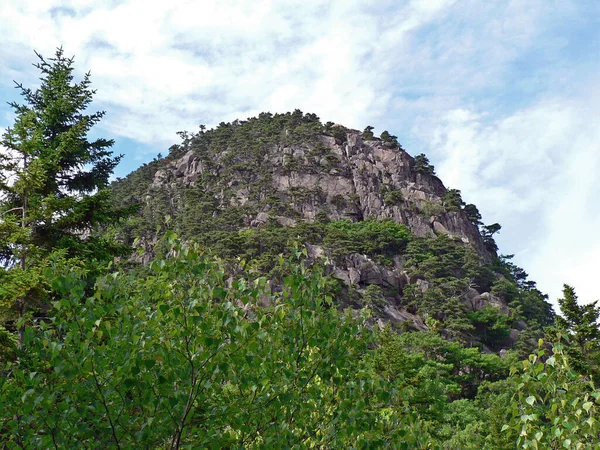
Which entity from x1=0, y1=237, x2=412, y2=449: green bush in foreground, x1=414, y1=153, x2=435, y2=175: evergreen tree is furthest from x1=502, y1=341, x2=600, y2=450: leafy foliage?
x1=414, y1=153, x2=435, y2=175: evergreen tree

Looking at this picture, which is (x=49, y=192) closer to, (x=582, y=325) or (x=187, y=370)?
(x=187, y=370)

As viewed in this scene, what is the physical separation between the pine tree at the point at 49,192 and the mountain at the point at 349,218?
37006mm

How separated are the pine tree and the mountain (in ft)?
121

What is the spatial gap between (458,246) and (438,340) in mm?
33875

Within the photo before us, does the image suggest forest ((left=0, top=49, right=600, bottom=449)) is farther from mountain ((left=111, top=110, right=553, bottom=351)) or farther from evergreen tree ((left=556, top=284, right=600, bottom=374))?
mountain ((left=111, top=110, right=553, bottom=351))

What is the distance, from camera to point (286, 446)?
4.29 metres

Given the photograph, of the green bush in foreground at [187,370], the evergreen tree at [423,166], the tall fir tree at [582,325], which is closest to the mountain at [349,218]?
the evergreen tree at [423,166]

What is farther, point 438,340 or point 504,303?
point 504,303

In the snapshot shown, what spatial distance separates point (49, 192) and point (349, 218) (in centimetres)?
7377

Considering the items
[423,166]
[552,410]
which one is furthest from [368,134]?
[552,410]

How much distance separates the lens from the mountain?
6506 cm

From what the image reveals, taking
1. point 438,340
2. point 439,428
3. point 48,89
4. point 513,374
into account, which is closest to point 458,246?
point 438,340

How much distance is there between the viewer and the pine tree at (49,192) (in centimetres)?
1228

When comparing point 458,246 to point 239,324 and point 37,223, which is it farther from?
point 239,324
